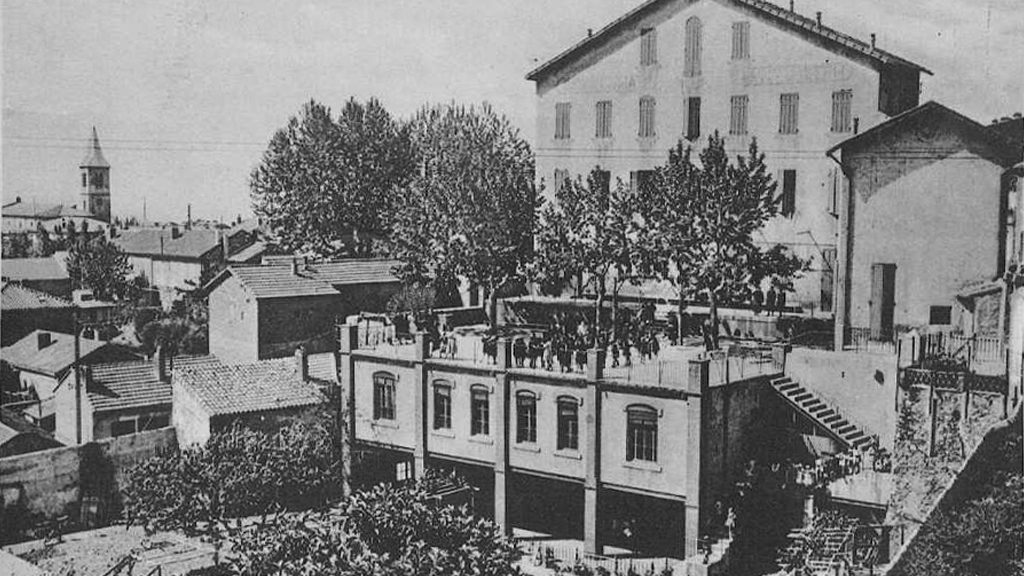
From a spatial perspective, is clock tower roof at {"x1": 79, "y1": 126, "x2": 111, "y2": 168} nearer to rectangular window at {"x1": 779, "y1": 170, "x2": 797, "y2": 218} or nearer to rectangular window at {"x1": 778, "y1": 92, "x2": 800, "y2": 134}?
rectangular window at {"x1": 778, "y1": 92, "x2": 800, "y2": 134}

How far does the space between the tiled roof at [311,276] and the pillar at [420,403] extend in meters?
11.2

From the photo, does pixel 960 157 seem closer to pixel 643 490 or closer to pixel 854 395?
pixel 854 395

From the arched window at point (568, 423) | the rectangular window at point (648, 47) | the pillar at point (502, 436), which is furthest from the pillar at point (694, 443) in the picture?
the rectangular window at point (648, 47)

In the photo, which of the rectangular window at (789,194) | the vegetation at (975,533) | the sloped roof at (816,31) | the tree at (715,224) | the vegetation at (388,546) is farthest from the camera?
the rectangular window at (789,194)

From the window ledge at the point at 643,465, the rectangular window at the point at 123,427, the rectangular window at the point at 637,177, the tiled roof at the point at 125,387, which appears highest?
the rectangular window at the point at 637,177

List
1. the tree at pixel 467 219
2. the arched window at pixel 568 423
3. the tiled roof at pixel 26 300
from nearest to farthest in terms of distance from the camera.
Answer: the arched window at pixel 568 423
the tree at pixel 467 219
the tiled roof at pixel 26 300

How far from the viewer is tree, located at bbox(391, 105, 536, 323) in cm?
3294

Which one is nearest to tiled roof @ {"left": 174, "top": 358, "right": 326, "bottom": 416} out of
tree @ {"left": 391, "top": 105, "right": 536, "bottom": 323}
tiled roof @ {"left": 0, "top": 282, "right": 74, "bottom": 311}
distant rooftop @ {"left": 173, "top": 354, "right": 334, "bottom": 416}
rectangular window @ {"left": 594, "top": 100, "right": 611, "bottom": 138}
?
distant rooftop @ {"left": 173, "top": 354, "right": 334, "bottom": 416}

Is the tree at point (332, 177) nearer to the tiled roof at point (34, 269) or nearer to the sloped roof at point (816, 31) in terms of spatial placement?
the tiled roof at point (34, 269)

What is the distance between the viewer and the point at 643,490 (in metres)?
23.0

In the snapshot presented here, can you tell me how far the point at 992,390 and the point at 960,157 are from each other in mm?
6146

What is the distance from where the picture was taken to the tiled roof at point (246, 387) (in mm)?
27331

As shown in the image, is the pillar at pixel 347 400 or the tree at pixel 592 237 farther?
the tree at pixel 592 237

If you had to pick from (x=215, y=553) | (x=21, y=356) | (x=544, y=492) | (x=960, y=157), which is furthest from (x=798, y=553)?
(x=21, y=356)
